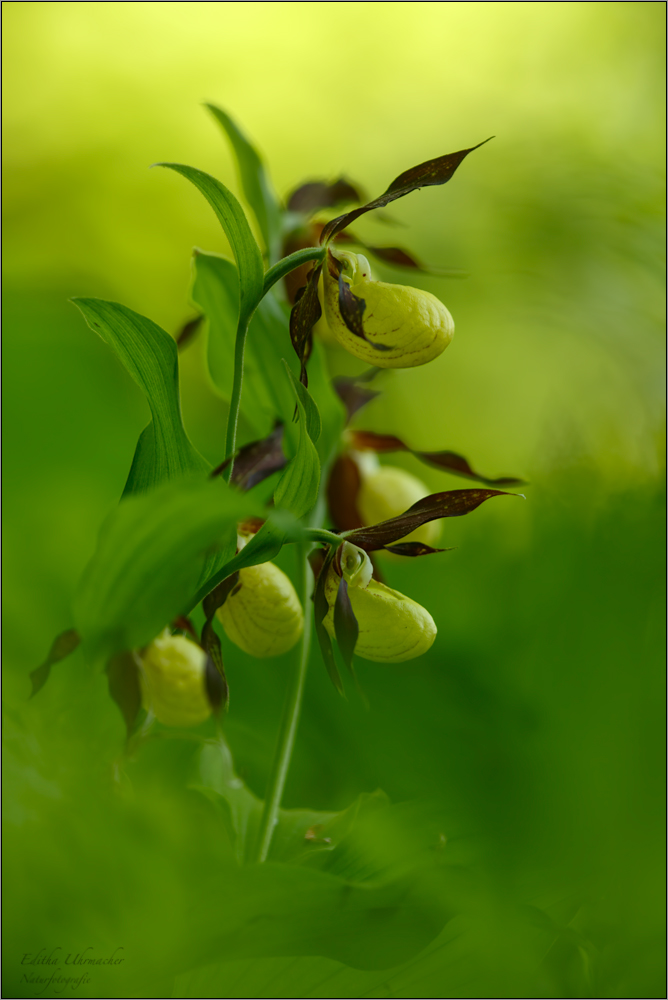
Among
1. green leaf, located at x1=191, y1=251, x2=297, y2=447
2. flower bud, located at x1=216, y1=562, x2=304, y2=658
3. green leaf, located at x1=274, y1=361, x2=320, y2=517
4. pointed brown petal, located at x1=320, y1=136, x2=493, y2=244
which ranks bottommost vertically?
flower bud, located at x1=216, y1=562, x2=304, y2=658

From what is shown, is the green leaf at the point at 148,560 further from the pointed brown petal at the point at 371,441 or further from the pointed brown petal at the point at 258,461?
the pointed brown petal at the point at 371,441

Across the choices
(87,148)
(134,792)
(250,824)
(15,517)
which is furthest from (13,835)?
(87,148)

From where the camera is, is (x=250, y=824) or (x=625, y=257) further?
(x=625, y=257)

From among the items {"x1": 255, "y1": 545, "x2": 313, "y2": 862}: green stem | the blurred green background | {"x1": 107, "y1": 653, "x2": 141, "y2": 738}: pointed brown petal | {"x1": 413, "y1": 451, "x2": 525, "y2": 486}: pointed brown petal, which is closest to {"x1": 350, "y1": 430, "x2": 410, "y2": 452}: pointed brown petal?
{"x1": 413, "y1": 451, "x2": 525, "y2": 486}: pointed brown petal

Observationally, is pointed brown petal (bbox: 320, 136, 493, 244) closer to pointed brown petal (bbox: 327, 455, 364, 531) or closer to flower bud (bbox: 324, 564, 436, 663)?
flower bud (bbox: 324, 564, 436, 663)

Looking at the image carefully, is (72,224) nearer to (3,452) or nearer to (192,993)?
(3,452)

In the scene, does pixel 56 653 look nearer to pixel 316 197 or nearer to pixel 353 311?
pixel 353 311
